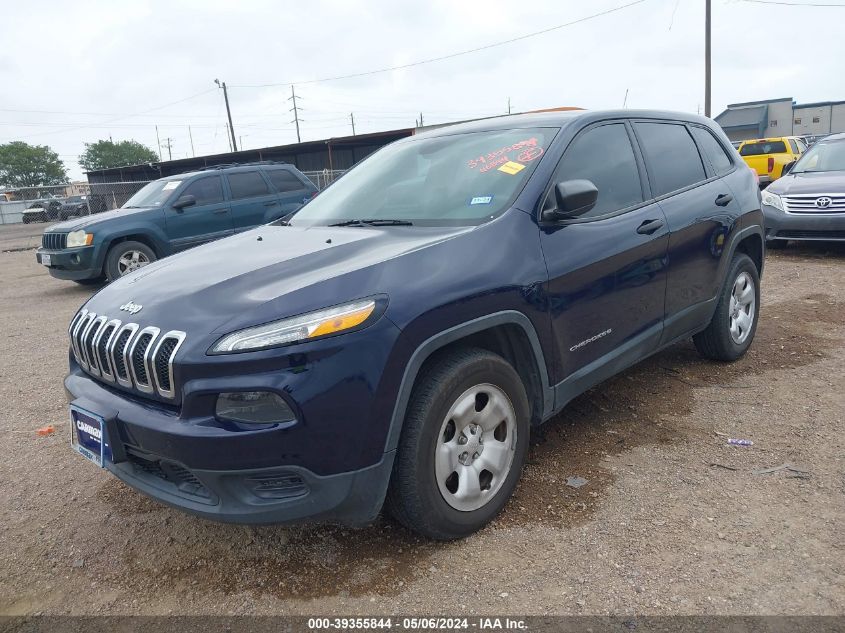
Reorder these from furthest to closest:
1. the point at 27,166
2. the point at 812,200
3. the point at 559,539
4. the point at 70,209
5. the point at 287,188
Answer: the point at 27,166 < the point at 70,209 < the point at 287,188 < the point at 812,200 < the point at 559,539

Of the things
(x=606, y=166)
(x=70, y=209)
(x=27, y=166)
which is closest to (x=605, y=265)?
(x=606, y=166)

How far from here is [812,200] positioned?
842cm

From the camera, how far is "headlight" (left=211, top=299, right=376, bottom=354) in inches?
85.9

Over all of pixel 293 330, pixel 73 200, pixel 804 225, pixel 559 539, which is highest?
pixel 73 200

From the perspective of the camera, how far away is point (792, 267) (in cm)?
825

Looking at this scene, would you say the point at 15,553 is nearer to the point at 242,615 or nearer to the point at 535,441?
the point at 242,615

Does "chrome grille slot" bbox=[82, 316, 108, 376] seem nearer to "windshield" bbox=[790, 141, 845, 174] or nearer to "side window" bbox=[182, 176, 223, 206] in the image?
"side window" bbox=[182, 176, 223, 206]

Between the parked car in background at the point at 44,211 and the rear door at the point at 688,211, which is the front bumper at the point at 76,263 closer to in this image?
Answer: the rear door at the point at 688,211

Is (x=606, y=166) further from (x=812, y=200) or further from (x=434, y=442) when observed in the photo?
(x=812, y=200)

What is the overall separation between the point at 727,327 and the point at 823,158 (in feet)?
21.3

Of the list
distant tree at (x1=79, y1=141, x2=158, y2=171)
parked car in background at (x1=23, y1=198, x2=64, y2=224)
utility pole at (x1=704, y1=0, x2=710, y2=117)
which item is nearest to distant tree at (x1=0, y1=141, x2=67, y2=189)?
distant tree at (x1=79, y1=141, x2=158, y2=171)

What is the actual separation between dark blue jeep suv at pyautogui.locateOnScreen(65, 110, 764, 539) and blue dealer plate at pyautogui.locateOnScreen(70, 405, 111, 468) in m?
0.02

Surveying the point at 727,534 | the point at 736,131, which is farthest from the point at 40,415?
the point at 736,131

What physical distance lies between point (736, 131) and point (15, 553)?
6215cm
